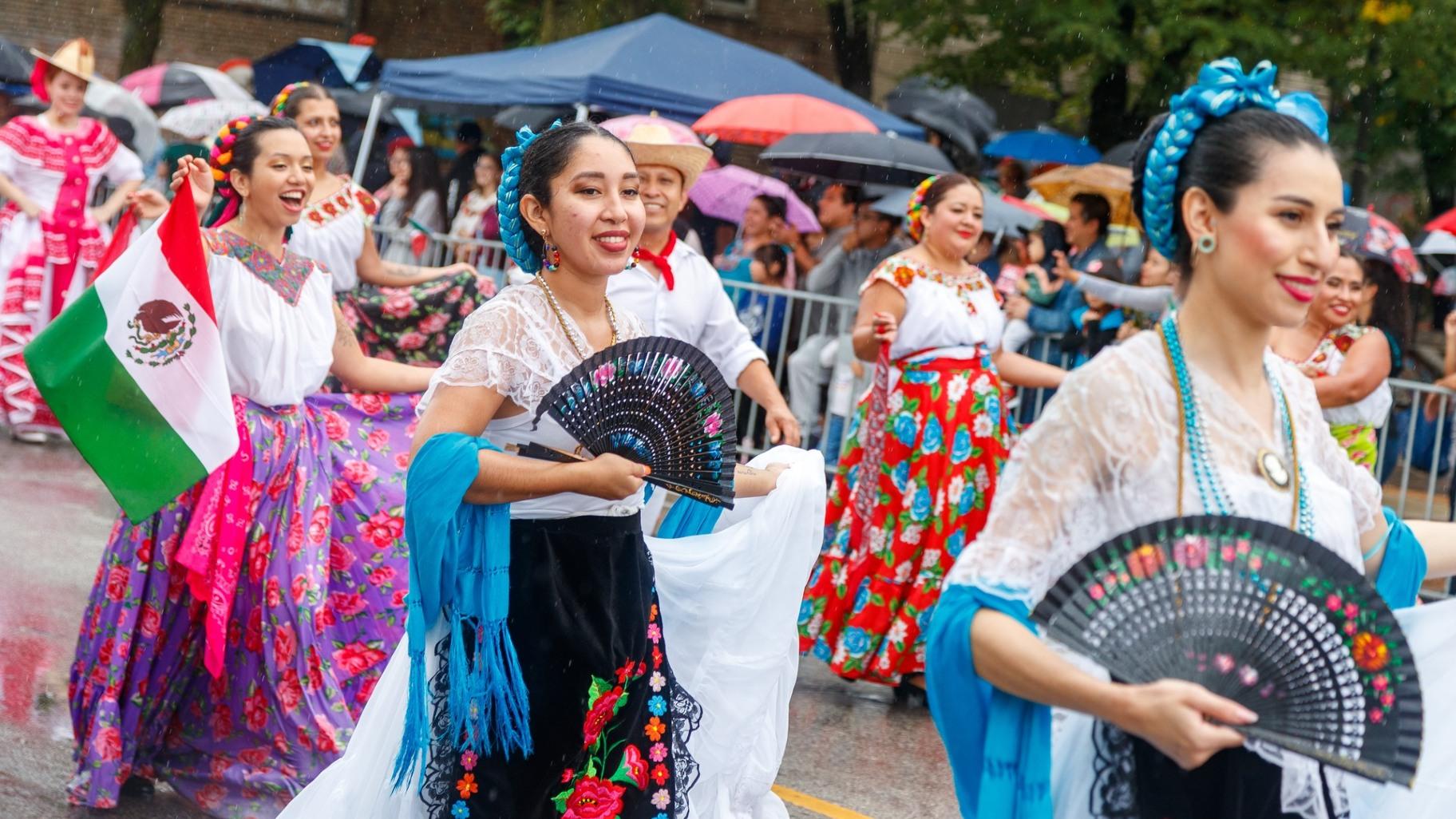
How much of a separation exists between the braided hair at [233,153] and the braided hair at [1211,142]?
332 centimetres

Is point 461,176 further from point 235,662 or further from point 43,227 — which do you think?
point 235,662

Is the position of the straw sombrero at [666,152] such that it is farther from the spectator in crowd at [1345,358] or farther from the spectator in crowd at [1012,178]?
the spectator in crowd at [1012,178]

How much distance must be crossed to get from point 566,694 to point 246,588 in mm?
1824

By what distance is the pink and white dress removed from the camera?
37.3 ft

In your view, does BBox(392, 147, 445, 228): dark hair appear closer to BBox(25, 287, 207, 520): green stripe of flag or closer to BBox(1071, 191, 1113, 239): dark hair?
BBox(1071, 191, 1113, 239): dark hair

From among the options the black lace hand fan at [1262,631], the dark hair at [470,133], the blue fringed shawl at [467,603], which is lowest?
the blue fringed shawl at [467,603]

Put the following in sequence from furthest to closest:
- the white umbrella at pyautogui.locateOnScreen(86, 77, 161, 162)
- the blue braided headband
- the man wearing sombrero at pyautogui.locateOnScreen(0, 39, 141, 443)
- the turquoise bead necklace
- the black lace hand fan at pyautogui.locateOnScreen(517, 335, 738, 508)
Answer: the white umbrella at pyautogui.locateOnScreen(86, 77, 161, 162)
the man wearing sombrero at pyautogui.locateOnScreen(0, 39, 141, 443)
the blue braided headband
the black lace hand fan at pyautogui.locateOnScreen(517, 335, 738, 508)
the turquoise bead necklace

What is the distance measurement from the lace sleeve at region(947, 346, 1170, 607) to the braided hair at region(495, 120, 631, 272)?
165cm

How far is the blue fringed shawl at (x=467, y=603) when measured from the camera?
3617 mm

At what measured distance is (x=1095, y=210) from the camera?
9.94 metres

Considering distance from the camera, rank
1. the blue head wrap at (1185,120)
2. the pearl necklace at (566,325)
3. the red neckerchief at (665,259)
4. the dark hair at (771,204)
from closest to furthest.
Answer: the blue head wrap at (1185,120)
the pearl necklace at (566,325)
the red neckerchief at (665,259)
the dark hair at (771,204)

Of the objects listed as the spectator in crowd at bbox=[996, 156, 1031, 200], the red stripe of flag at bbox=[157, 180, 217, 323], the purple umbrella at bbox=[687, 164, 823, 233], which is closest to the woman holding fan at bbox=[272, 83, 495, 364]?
the red stripe of flag at bbox=[157, 180, 217, 323]

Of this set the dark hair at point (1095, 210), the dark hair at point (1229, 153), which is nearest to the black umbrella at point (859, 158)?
the dark hair at point (1095, 210)

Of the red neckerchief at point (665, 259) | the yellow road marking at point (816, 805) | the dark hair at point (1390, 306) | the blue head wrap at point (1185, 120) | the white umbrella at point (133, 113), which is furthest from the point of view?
the white umbrella at point (133, 113)
